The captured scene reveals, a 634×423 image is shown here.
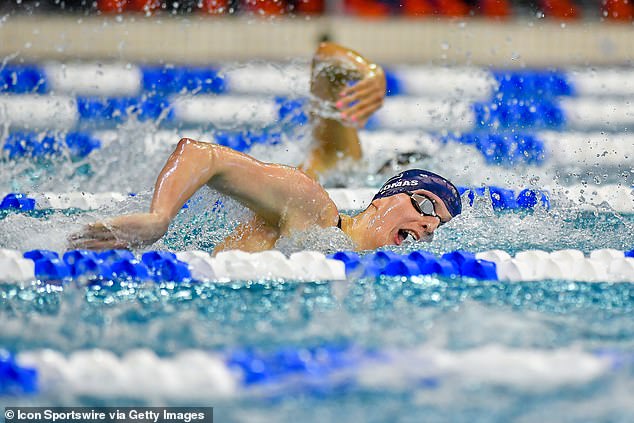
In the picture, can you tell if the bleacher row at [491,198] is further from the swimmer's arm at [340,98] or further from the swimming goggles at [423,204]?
the swimming goggles at [423,204]

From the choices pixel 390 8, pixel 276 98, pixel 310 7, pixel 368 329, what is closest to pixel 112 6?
pixel 310 7

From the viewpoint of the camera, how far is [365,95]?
3.36 m

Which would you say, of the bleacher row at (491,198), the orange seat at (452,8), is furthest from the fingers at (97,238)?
the orange seat at (452,8)

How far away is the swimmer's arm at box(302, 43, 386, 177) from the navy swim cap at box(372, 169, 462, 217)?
718mm

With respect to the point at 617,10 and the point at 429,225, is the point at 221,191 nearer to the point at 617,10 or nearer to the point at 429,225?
the point at 429,225

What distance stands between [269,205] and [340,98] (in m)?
1.26

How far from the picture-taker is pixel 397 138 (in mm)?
4609

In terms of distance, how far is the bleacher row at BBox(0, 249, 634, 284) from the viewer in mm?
Result: 2244

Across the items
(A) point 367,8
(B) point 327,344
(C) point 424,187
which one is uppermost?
(A) point 367,8

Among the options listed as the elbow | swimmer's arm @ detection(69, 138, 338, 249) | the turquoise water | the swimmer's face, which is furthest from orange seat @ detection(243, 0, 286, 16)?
the turquoise water

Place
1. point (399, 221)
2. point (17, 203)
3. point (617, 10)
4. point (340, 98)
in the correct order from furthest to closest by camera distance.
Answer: point (617, 10) < point (340, 98) < point (17, 203) < point (399, 221)

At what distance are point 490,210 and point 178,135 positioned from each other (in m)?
1.86

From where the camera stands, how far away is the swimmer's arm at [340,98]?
3367mm

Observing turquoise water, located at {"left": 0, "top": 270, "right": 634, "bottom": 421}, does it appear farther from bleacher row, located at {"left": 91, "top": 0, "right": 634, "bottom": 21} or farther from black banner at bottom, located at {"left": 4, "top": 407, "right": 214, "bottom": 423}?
bleacher row, located at {"left": 91, "top": 0, "right": 634, "bottom": 21}
